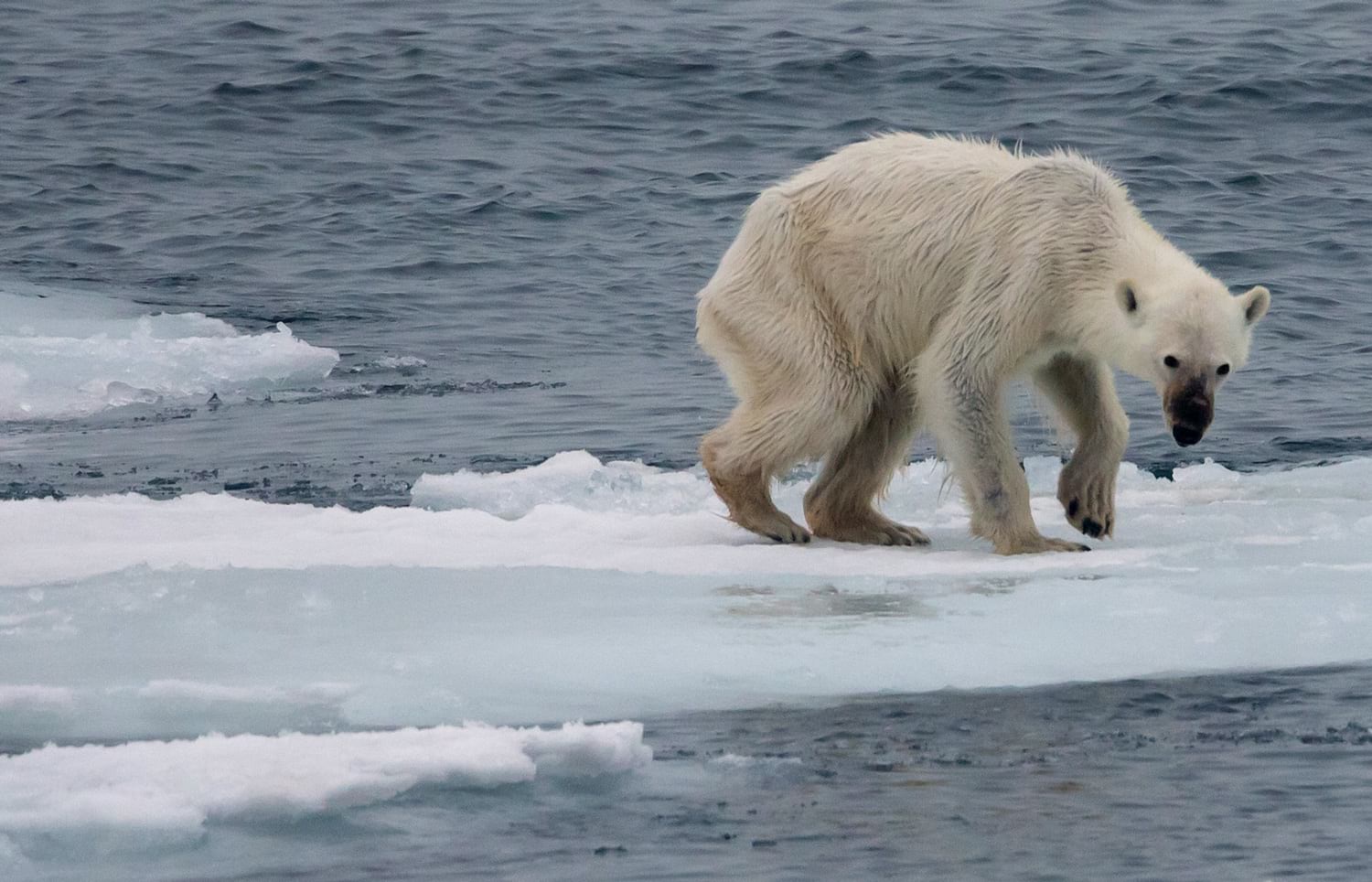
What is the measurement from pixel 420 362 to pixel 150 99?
29.3 feet

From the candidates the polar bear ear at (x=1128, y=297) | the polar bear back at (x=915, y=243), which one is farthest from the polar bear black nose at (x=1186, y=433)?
the polar bear back at (x=915, y=243)

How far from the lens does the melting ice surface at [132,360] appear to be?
1105cm

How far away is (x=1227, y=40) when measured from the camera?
22.0m

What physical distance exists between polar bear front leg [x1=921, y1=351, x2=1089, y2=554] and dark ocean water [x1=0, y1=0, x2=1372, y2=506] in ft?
8.92

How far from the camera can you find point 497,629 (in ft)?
19.5

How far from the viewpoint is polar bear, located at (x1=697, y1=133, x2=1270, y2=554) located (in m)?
6.68

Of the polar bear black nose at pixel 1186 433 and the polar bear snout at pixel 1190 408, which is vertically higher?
the polar bear snout at pixel 1190 408

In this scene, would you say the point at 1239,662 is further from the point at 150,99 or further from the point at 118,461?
the point at 150,99

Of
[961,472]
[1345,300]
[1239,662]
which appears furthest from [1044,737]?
[1345,300]

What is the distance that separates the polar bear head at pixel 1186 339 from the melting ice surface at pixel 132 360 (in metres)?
6.26

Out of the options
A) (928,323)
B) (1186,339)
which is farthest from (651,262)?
(1186,339)

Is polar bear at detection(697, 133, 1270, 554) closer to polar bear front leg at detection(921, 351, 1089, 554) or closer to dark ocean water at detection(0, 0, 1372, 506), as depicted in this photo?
polar bear front leg at detection(921, 351, 1089, 554)

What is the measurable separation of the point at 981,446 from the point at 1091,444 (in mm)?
501

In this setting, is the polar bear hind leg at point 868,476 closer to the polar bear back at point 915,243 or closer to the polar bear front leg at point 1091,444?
the polar bear back at point 915,243
